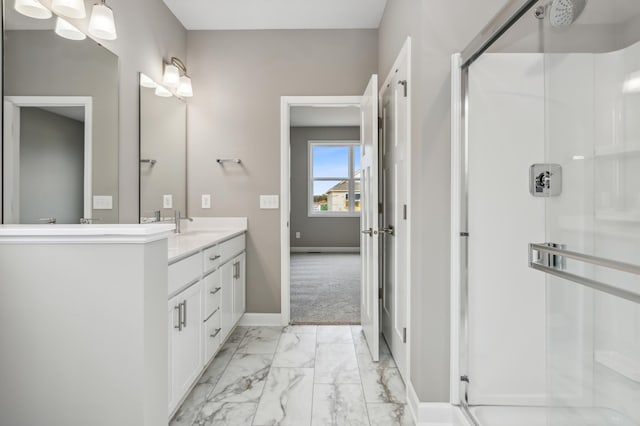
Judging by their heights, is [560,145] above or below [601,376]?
above

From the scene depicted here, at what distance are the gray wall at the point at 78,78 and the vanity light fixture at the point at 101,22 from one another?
71 millimetres

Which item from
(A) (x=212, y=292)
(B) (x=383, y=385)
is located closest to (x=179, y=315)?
(A) (x=212, y=292)

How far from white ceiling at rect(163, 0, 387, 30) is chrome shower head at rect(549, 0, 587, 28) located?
72.6 inches

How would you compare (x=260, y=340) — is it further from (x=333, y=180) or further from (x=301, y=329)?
(x=333, y=180)

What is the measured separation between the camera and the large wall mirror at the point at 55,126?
152 centimetres

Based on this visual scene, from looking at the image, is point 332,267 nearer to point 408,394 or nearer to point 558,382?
point 408,394

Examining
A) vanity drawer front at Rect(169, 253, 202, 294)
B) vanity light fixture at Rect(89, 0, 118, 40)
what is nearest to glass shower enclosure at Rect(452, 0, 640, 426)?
vanity drawer front at Rect(169, 253, 202, 294)

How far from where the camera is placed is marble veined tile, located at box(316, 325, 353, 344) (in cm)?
289

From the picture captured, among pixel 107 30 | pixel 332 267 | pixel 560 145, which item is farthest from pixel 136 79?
pixel 332 267

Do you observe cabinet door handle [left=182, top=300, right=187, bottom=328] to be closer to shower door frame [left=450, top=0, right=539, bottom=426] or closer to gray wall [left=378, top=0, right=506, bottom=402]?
gray wall [left=378, top=0, right=506, bottom=402]

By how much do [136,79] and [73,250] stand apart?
164 centimetres

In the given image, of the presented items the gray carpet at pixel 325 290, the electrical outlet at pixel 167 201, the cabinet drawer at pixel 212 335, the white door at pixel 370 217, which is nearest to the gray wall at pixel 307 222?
the gray carpet at pixel 325 290

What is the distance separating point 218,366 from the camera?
2418 millimetres

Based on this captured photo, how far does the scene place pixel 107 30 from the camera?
75.9 inches
